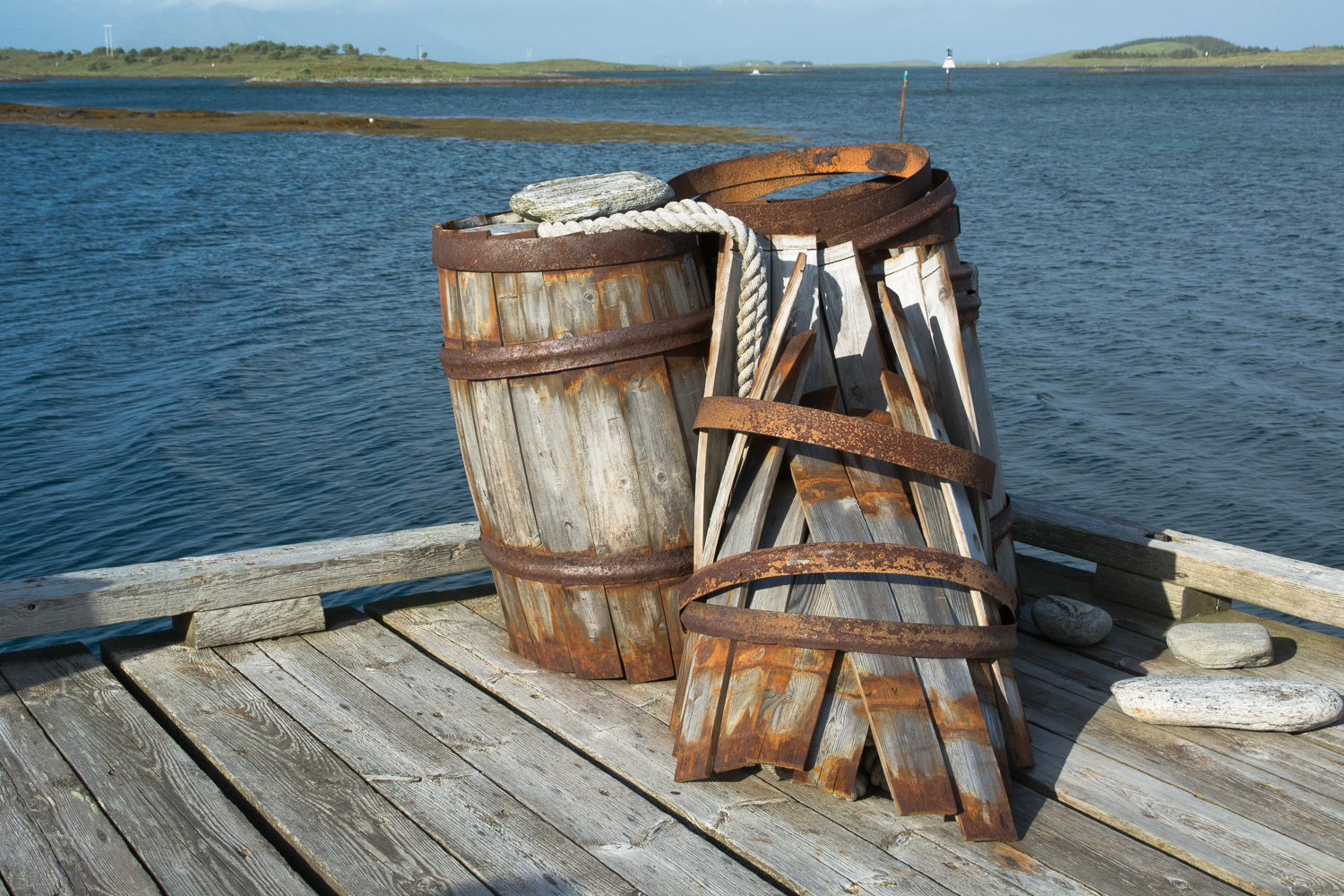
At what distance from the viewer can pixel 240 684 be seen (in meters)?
3.55

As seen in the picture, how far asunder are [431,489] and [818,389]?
6265 mm

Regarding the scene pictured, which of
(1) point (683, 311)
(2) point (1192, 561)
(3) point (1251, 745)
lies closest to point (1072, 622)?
(2) point (1192, 561)

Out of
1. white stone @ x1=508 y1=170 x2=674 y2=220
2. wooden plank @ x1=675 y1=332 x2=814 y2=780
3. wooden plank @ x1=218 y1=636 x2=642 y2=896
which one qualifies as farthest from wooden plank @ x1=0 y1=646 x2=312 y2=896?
white stone @ x1=508 y1=170 x2=674 y2=220

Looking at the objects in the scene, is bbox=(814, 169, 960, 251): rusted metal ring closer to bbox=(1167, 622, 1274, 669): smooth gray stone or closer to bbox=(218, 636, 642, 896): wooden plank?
bbox=(1167, 622, 1274, 669): smooth gray stone

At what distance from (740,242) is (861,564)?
1.06 meters

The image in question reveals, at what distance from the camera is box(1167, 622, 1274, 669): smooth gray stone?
3.44m

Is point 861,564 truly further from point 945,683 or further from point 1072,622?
point 1072,622

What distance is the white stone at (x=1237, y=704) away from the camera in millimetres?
3049

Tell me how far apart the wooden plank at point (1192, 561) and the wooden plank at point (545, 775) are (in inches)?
70.1

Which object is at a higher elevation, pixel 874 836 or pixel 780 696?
pixel 780 696

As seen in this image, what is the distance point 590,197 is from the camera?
332 cm

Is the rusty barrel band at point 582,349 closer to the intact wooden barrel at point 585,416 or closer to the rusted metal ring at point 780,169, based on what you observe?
the intact wooden barrel at point 585,416

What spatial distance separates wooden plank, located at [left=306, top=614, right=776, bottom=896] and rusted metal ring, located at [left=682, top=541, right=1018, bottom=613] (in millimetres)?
668

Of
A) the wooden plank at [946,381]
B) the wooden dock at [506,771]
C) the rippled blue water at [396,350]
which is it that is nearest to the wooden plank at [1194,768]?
the wooden dock at [506,771]
